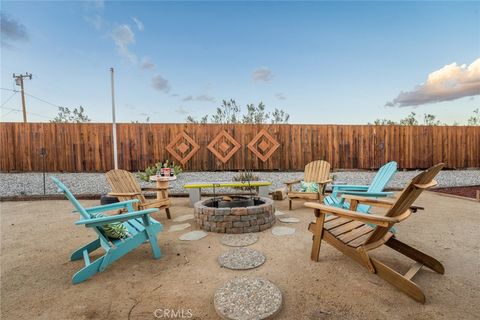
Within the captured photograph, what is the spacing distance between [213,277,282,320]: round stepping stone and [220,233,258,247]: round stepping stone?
77cm

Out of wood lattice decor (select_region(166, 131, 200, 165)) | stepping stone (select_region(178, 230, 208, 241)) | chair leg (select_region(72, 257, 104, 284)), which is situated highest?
wood lattice decor (select_region(166, 131, 200, 165))

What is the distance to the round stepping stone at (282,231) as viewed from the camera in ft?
9.62

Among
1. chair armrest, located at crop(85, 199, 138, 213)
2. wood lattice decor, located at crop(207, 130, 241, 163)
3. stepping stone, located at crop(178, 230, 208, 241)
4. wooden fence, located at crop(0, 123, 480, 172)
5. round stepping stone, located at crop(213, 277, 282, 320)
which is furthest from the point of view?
wood lattice decor, located at crop(207, 130, 241, 163)

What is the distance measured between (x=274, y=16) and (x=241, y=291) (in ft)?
21.2

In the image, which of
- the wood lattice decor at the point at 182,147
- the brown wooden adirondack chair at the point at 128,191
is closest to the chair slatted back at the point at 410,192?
the brown wooden adirondack chair at the point at 128,191

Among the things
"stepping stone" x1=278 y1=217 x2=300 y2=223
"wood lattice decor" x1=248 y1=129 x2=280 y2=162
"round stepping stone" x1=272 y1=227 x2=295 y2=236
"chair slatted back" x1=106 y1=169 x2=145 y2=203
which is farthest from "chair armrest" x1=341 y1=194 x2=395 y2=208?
"wood lattice decor" x1=248 y1=129 x2=280 y2=162

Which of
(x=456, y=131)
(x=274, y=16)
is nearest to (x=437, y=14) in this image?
(x=274, y=16)

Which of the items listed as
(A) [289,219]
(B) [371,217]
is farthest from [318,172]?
(B) [371,217]

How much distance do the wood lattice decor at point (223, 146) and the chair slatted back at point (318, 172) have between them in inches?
169

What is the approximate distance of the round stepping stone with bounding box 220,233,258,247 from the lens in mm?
2604

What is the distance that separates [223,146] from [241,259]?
21.8 ft

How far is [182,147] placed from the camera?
8.52m

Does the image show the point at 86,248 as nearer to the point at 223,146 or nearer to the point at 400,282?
the point at 400,282

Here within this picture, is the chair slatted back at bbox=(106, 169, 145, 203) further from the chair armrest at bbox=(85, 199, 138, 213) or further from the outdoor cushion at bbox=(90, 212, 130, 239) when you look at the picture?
the outdoor cushion at bbox=(90, 212, 130, 239)
